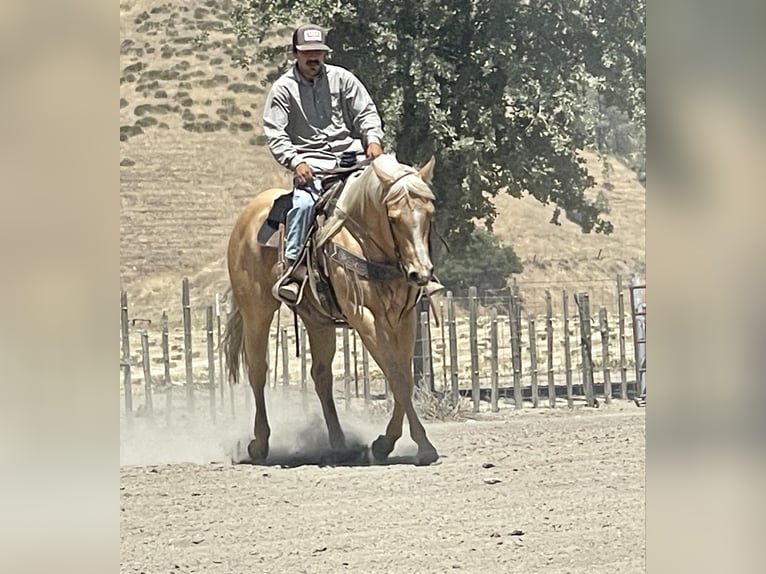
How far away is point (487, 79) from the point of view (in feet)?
19.6

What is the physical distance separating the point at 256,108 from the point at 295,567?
2.25m

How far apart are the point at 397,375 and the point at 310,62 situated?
160cm

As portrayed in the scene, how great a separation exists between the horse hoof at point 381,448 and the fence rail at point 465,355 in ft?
0.67

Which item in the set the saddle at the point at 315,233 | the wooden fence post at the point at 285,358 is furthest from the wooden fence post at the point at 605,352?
the wooden fence post at the point at 285,358

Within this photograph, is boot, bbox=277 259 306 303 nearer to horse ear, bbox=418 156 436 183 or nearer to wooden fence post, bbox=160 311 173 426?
wooden fence post, bbox=160 311 173 426

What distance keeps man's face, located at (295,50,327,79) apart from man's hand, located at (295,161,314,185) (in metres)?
0.43

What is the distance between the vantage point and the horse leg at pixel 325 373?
5809mm

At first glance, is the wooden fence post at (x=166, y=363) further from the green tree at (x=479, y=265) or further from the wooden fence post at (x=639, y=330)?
the wooden fence post at (x=639, y=330)

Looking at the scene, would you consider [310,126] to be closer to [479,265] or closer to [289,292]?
[289,292]

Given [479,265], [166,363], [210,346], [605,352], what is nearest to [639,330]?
[605,352]
